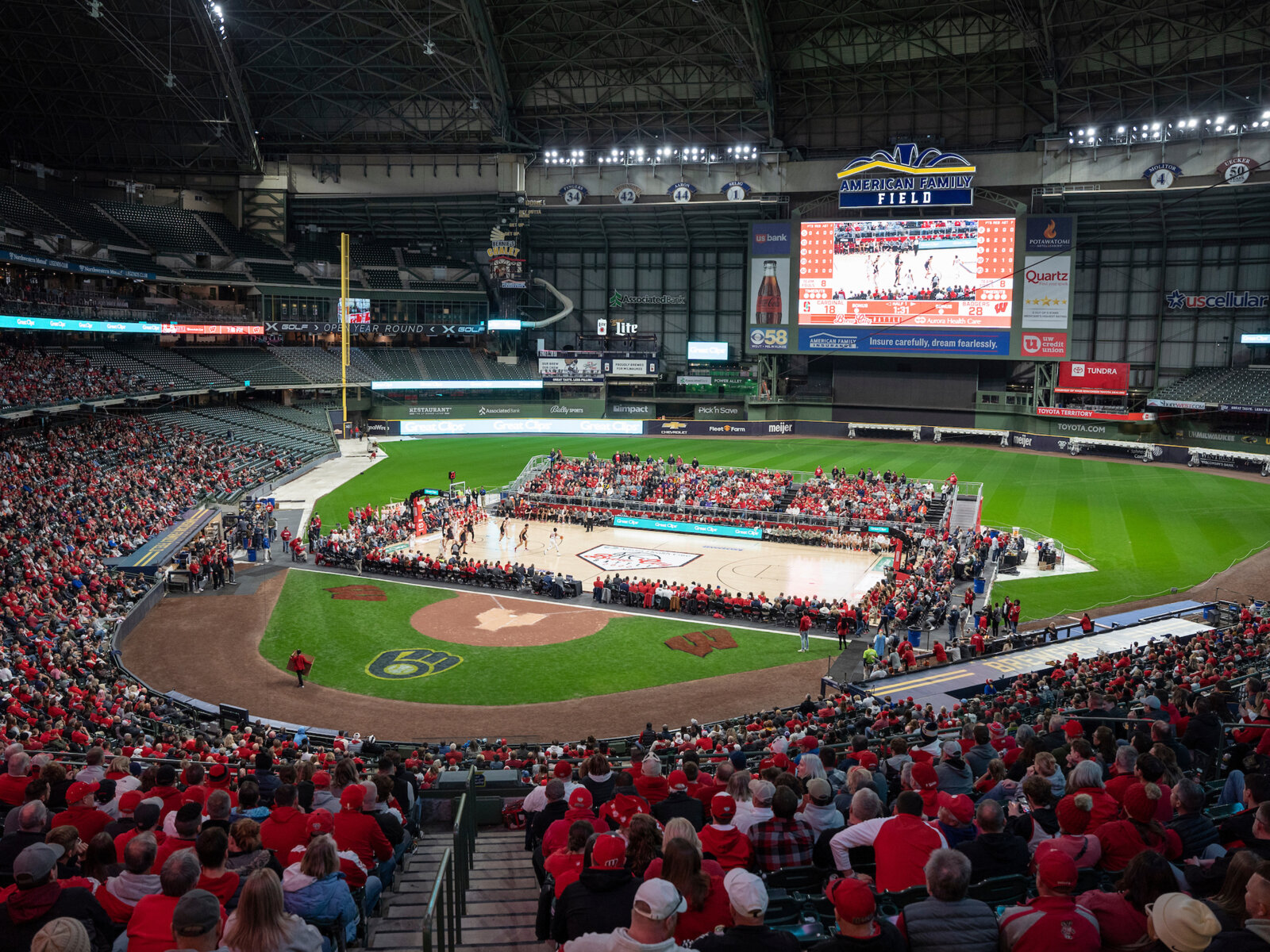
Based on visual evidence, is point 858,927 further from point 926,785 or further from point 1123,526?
point 1123,526

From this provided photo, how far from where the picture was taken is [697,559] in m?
36.7

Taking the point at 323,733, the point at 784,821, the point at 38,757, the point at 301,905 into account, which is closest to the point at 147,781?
the point at 38,757

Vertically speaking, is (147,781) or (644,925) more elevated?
(644,925)

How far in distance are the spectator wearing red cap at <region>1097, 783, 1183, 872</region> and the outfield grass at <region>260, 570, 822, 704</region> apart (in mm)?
17243

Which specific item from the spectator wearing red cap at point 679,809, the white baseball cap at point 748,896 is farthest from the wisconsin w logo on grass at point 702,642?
the white baseball cap at point 748,896

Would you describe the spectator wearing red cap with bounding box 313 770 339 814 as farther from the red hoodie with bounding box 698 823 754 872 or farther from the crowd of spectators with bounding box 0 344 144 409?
the crowd of spectators with bounding box 0 344 144 409

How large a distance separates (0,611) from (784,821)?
22.0 m

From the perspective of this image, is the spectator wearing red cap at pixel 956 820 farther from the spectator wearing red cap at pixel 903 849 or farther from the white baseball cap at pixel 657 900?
the white baseball cap at pixel 657 900

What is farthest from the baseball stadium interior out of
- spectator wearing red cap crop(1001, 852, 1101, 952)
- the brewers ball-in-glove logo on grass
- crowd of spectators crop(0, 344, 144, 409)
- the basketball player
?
the basketball player

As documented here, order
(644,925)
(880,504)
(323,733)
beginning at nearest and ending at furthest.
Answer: (644,925), (323,733), (880,504)

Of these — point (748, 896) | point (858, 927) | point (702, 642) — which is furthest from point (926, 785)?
point (702, 642)

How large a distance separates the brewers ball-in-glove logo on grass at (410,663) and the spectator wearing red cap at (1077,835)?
64.3ft

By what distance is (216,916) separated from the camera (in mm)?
4715

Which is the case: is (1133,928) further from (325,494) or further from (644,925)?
(325,494)
